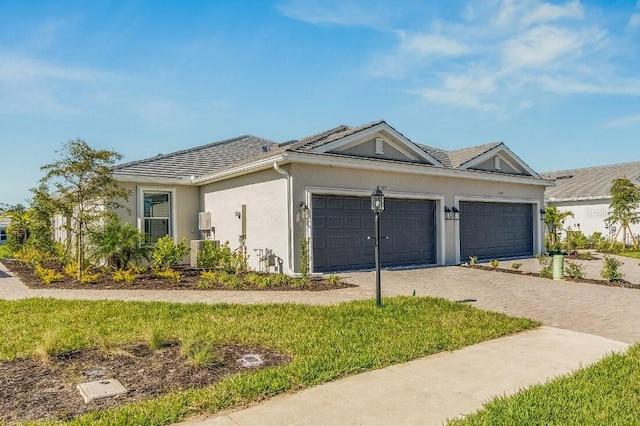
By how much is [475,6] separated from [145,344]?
34.3 feet

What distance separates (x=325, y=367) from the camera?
4.67 metres

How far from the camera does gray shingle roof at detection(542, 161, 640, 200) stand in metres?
27.6

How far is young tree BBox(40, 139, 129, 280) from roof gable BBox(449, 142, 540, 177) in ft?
38.0

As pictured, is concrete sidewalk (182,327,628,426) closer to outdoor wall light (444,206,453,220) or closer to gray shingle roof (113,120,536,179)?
gray shingle roof (113,120,536,179)

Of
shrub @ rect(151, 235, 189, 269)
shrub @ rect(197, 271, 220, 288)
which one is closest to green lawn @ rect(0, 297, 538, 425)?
shrub @ rect(197, 271, 220, 288)

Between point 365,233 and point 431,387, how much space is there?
9.41 metres

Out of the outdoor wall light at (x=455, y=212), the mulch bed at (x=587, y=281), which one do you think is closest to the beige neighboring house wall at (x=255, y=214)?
the outdoor wall light at (x=455, y=212)

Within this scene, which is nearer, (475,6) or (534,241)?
(475,6)

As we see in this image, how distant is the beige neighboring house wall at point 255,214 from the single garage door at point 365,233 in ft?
3.12

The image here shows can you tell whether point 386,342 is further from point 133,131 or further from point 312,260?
point 133,131

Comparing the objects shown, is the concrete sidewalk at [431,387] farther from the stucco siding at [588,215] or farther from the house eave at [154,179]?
the stucco siding at [588,215]

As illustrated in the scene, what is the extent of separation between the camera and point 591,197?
27.1 metres

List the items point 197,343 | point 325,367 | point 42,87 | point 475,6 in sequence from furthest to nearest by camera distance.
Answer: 1. point 42,87
2. point 475,6
3. point 197,343
4. point 325,367

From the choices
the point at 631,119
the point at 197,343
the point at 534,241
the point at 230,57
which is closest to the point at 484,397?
the point at 197,343
